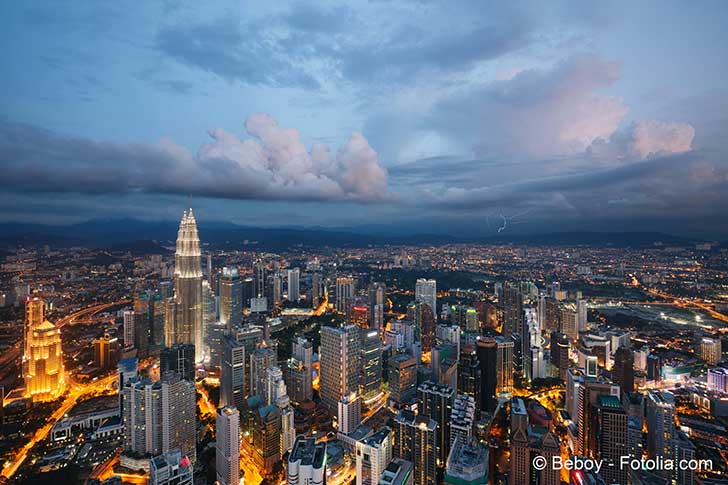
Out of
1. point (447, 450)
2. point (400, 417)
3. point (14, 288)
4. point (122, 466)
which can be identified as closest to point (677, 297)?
point (447, 450)

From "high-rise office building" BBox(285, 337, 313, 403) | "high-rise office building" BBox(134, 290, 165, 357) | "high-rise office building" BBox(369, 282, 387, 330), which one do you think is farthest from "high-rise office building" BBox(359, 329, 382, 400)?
"high-rise office building" BBox(134, 290, 165, 357)

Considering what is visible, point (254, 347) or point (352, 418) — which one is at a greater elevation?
point (254, 347)

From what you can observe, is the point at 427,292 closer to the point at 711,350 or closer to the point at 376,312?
the point at 376,312

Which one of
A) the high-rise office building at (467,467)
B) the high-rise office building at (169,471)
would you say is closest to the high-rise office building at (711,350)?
the high-rise office building at (467,467)

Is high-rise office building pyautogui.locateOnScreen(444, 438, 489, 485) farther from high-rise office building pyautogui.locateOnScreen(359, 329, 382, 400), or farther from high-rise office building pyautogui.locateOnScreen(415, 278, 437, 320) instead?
high-rise office building pyautogui.locateOnScreen(415, 278, 437, 320)

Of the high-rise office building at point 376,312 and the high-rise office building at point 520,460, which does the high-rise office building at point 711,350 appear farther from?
the high-rise office building at point 376,312

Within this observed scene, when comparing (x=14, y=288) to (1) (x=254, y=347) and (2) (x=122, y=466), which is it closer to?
(2) (x=122, y=466)
